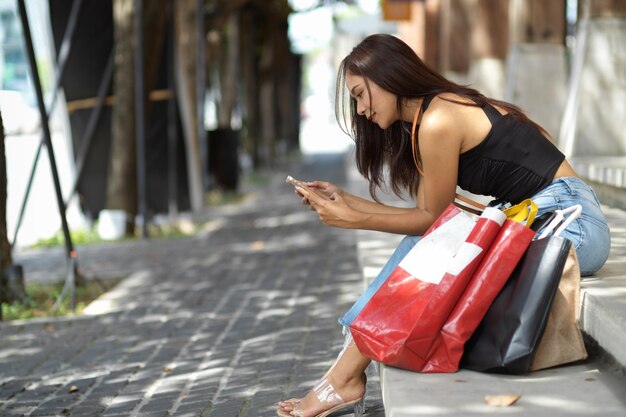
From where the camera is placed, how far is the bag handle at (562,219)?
13.0 feet

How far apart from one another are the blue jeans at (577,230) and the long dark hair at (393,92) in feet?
1.10

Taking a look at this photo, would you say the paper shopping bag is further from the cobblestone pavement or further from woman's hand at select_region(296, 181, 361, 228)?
the cobblestone pavement

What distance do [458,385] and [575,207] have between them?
0.83 metres

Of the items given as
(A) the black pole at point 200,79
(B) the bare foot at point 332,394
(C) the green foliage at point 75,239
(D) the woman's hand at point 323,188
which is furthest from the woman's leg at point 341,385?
(A) the black pole at point 200,79

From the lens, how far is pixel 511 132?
13.9 ft

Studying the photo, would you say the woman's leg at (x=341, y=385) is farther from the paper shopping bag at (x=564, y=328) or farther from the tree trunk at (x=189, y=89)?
the tree trunk at (x=189, y=89)

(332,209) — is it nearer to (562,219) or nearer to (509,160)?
(509,160)

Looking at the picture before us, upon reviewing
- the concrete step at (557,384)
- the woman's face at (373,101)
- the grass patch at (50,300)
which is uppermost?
the woman's face at (373,101)

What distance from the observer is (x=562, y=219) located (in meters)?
4.04

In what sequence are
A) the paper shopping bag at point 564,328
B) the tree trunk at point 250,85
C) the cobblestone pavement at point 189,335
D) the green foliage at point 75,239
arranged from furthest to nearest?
the tree trunk at point 250,85, the green foliage at point 75,239, the cobblestone pavement at point 189,335, the paper shopping bag at point 564,328

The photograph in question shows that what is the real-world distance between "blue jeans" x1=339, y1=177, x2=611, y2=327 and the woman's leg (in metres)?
0.14

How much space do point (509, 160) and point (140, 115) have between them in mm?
9079

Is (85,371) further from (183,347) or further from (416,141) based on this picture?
(416,141)

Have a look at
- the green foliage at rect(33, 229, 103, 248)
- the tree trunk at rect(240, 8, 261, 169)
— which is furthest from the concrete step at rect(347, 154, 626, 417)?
the tree trunk at rect(240, 8, 261, 169)
